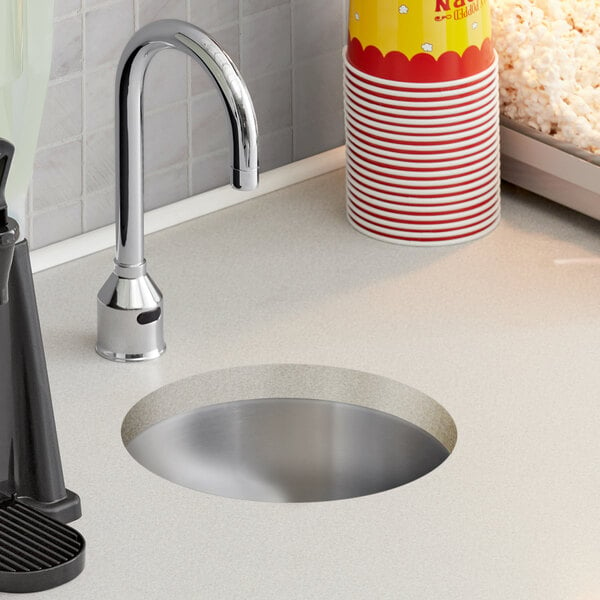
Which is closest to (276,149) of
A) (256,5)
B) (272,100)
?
(272,100)

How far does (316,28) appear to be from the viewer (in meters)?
1.69

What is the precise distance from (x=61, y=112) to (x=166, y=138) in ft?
0.46

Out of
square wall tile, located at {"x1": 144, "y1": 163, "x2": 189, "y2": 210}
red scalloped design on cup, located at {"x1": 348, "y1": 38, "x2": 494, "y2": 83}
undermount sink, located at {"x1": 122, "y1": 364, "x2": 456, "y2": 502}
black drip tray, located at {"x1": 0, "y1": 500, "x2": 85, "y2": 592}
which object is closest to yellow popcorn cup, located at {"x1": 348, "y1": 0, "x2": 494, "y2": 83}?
red scalloped design on cup, located at {"x1": 348, "y1": 38, "x2": 494, "y2": 83}

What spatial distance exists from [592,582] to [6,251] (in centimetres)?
46

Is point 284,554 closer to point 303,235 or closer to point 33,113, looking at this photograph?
point 33,113

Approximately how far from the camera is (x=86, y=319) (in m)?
1.43

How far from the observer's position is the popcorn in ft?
5.18

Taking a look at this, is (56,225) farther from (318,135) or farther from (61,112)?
(318,135)

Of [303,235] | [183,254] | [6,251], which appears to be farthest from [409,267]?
[6,251]

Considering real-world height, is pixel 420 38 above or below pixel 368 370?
above

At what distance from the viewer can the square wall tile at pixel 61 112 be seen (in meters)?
1.50

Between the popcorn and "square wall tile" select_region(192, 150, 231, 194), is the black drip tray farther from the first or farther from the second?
the popcorn

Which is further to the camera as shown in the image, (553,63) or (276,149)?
(276,149)

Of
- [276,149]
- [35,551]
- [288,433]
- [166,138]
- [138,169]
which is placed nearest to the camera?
[35,551]
